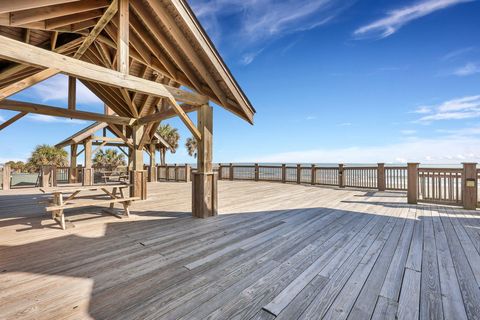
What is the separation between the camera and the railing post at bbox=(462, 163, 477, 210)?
211 inches

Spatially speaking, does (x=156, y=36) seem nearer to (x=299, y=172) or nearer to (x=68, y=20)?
(x=68, y=20)

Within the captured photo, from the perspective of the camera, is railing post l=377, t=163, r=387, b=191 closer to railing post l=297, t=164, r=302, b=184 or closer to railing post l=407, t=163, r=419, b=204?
railing post l=407, t=163, r=419, b=204

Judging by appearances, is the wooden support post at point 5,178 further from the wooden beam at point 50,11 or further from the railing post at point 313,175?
the railing post at point 313,175

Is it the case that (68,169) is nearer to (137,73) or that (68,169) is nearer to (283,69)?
(137,73)

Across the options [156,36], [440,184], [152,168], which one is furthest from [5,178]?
[440,184]

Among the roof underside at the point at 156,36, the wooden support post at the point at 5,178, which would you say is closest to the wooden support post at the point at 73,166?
the wooden support post at the point at 5,178

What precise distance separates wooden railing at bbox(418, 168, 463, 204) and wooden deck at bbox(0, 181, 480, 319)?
6.61ft

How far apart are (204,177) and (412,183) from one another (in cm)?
656

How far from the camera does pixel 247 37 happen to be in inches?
471

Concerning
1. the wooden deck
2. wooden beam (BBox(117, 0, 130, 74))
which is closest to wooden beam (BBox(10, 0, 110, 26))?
wooden beam (BBox(117, 0, 130, 74))

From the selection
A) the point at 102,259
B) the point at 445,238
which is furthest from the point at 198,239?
the point at 445,238

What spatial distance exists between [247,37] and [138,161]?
32.0 ft

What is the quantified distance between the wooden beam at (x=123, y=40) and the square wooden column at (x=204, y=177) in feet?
5.96

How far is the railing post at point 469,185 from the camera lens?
17.6 ft
